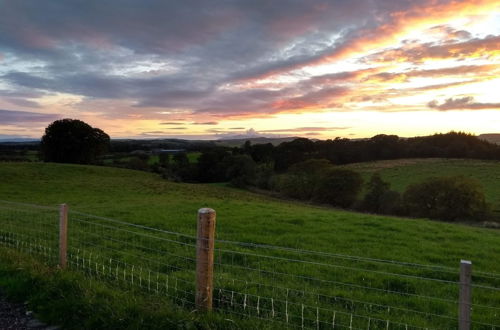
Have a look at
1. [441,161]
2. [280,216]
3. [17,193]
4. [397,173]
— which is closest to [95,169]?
[17,193]

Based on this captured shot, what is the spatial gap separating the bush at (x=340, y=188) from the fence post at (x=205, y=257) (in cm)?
5474

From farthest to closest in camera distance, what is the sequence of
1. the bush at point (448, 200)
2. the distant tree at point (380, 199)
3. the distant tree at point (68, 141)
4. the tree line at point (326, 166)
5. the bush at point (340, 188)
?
the distant tree at point (68, 141)
the bush at point (340, 188)
the distant tree at point (380, 199)
the tree line at point (326, 166)
the bush at point (448, 200)

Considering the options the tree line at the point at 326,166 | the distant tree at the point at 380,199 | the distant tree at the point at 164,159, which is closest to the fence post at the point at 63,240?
the tree line at the point at 326,166

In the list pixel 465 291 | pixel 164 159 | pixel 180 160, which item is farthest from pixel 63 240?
pixel 164 159

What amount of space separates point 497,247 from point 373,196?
4296 centimetres

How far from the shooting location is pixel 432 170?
245ft

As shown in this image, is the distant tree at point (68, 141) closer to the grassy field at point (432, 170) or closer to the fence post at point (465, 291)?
the grassy field at point (432, 170)

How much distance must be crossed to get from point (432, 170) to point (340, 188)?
2568cm

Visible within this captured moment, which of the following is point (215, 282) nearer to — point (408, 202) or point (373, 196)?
point (408, 202)

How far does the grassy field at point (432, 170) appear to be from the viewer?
64.9 m

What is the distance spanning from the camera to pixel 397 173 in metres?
75.9

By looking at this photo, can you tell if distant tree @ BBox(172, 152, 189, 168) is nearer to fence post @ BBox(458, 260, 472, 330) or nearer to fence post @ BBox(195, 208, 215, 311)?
fence post @ BBox(195, 208, 215, 311)

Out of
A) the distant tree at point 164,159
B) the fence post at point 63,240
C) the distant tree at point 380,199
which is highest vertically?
the fence post at point 63,240

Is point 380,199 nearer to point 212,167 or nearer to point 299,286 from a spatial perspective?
point 212,167
